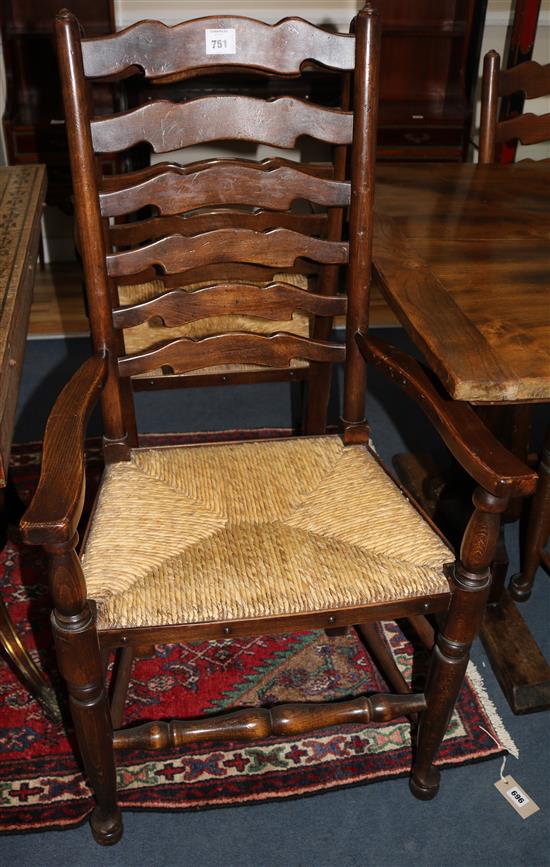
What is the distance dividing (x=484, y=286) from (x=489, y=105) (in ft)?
3.46

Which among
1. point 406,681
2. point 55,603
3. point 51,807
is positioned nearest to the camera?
point 55,603

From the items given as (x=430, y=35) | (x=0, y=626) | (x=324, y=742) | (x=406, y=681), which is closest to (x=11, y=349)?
(x=0, y=626)

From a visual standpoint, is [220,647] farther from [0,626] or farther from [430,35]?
[430,35]

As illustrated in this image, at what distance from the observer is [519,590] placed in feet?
5.93

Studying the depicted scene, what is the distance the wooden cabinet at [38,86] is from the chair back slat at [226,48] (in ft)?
7.36

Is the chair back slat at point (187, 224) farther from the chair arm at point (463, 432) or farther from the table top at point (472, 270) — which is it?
the chair arm at point (463, 432)

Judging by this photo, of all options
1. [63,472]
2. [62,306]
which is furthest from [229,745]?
[62,306]

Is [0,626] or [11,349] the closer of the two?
[11,349]

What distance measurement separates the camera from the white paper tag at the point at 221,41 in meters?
1.26

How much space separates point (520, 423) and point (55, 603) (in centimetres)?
112

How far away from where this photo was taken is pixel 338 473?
53.9 inches

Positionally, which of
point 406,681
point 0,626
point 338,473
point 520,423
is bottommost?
point 406,681

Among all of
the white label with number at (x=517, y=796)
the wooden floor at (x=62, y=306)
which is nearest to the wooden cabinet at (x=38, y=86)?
the wooden floor at (x=62, y=306)

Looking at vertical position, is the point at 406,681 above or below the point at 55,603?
below
